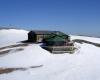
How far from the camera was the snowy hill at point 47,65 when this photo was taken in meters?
36.5

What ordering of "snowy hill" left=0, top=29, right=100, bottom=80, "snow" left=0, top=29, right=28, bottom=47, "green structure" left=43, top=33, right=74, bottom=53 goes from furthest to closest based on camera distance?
"snow" left=0, top=29, right=28, bottom=47
"green structure" left=43, top=33, right=74, bottom=53
"snowy hill" left=0, top=29, right=100, bottom=80

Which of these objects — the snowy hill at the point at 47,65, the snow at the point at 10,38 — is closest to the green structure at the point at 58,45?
the snowy hill at the point at 47,65

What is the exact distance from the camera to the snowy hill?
3650 centimetres

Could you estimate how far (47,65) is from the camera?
43.9 meters

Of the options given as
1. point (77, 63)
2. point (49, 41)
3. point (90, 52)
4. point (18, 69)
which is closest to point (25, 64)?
point (18, 69)

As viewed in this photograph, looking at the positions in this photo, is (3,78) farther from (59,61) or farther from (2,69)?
(59,61)

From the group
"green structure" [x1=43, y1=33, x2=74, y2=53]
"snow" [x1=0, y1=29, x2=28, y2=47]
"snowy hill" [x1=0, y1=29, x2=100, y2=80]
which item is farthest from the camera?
"snow" [x1=0, y1=29, x2=28, y2=47]

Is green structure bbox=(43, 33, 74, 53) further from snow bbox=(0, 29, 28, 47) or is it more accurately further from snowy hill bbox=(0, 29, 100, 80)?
snow bbox=(0, 29, 28, 47)

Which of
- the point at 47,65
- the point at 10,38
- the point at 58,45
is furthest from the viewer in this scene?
the point at 10,38

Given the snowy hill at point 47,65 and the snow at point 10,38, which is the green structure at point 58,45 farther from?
the snow at point 10,38

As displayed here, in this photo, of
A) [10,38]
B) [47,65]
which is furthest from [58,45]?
[10,38]

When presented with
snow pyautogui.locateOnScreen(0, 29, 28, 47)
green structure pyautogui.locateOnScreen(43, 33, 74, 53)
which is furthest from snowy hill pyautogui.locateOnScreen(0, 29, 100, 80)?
snow pyautogui.locateOnScreen(0, 29, 28, 47)

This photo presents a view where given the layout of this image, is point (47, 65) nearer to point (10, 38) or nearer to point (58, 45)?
point (58, 45)

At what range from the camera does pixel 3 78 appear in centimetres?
3503
